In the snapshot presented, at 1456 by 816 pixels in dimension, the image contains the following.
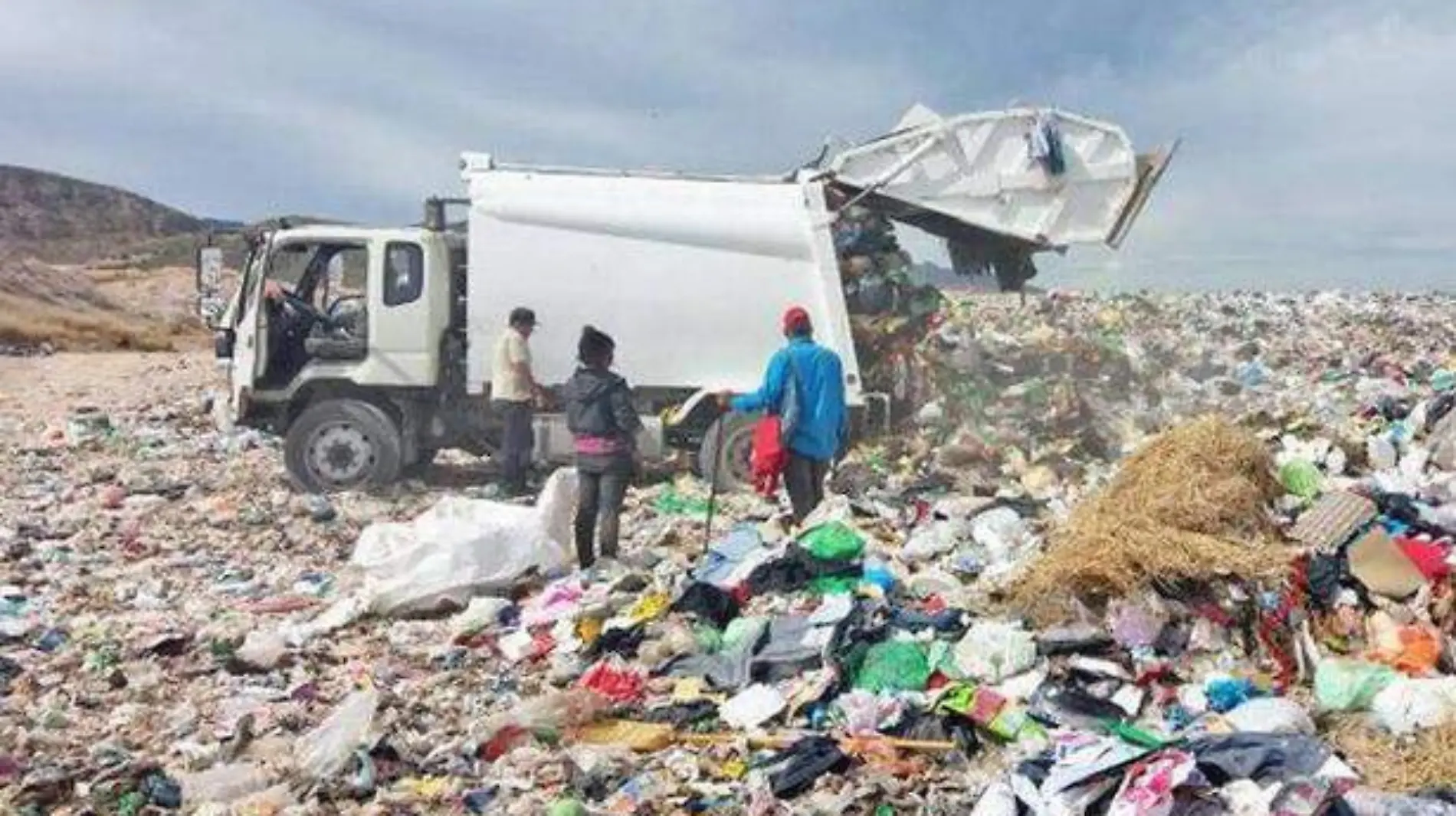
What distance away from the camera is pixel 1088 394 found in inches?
455

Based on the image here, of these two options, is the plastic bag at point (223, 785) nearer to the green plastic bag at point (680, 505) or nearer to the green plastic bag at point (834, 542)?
the green plastic bag at point (834, 542)

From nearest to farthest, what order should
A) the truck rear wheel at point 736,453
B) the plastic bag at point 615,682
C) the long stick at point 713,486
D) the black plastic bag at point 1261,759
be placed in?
the black plastic bag at point 1261,759 → the plastic bag at point 615,682 → the long stick at point 713,486 → the truck rear wheel at point 736,453

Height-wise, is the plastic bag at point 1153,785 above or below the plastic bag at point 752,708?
above

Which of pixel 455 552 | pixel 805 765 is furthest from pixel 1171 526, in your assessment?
pixel 455 552

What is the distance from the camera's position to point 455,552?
A: 622 centimetres

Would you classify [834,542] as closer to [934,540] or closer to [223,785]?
[934,540]

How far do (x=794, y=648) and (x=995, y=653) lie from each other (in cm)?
77

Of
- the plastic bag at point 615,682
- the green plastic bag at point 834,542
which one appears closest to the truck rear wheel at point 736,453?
the green plastic bag at point 834,542

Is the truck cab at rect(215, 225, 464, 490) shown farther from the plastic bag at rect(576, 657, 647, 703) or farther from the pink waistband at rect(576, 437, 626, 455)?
the plastic bag at rect(576, 657, 647, 703)

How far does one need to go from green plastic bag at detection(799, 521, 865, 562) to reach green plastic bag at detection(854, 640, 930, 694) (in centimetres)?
109

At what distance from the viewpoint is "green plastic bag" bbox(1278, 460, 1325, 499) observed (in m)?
6.29

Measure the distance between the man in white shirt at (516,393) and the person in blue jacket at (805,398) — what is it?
2625 mm

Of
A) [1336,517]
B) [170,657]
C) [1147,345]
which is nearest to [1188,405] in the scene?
[1147,345]

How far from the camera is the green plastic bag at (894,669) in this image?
4652 millimetres
